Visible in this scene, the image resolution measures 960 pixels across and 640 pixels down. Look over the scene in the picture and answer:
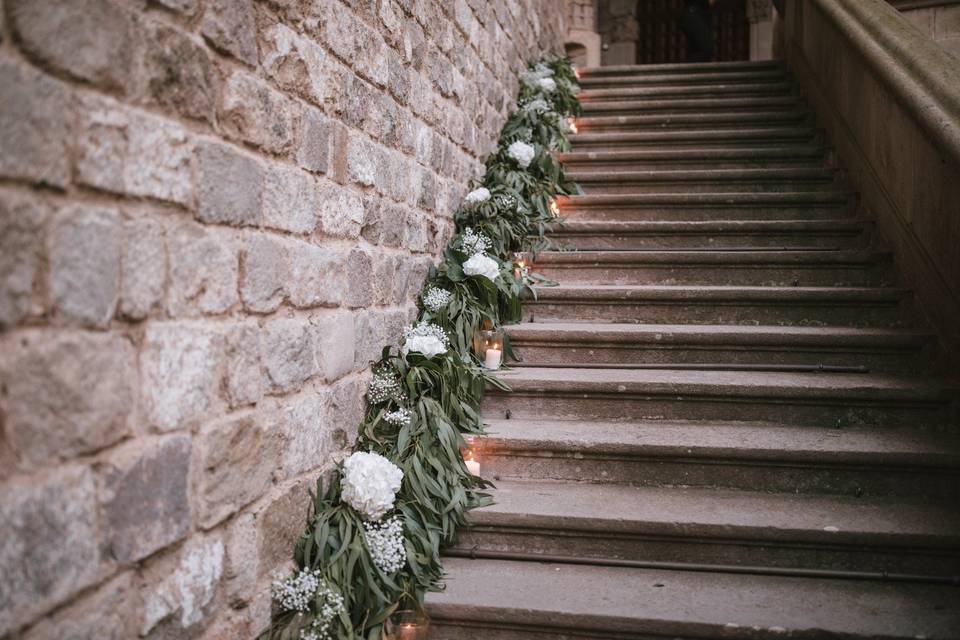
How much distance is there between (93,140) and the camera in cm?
131

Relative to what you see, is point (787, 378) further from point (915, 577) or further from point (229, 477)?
point (229, 477)

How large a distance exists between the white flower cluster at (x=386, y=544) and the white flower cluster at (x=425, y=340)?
71 cm

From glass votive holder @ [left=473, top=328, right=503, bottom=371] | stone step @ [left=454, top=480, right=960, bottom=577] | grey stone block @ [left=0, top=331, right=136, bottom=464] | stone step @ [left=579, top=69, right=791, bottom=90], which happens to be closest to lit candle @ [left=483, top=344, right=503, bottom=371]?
glass votive holder @ [left=473, top=328, right=503, bottom=371]

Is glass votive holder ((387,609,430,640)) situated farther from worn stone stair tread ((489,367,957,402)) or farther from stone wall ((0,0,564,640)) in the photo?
worn stone stair tread ((489,367,957,402))

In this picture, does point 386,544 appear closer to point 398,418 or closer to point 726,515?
point 398,418

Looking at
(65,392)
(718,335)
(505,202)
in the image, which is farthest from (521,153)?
(65,392)

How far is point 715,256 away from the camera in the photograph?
3.69 m

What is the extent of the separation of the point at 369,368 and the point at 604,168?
9.15 ft

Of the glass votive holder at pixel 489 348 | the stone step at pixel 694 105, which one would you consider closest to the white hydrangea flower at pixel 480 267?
the glass votive holder at pixel 489 348

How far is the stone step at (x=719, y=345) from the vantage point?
118 inches

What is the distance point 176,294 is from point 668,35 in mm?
10524

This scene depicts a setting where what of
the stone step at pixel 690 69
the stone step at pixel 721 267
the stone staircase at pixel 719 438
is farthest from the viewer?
the stone step at pixel 690 69

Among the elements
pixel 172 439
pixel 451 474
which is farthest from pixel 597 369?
pixel 172 439

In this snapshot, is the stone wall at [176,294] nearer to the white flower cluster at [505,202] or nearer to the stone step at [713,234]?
the white flower cluster at [505,202]
